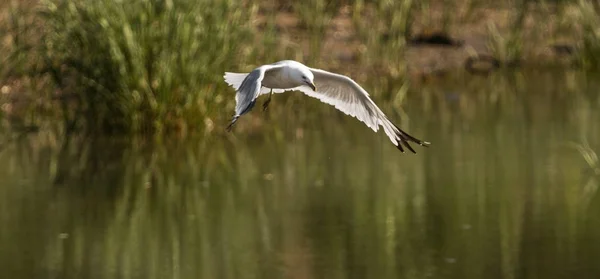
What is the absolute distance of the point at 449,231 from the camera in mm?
9648

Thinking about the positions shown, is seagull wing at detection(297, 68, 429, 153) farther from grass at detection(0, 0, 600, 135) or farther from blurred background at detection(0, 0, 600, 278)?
grass at detection(0, 0, 600, 135)

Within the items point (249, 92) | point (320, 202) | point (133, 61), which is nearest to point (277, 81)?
point (249, 92)

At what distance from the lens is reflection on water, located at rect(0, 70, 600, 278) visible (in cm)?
900

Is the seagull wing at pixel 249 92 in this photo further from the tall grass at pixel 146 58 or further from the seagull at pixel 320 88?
the tall grass at pixel 146 58

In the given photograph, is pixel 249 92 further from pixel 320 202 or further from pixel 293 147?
pixel 293 147

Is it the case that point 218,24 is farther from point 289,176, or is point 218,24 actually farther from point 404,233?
point 404,233

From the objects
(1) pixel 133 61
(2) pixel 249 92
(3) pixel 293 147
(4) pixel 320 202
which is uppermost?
(1) pixel 133 61

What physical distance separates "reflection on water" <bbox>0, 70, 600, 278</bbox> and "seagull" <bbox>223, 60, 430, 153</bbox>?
83 centimetres

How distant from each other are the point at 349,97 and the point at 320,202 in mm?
1731

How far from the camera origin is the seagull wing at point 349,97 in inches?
337

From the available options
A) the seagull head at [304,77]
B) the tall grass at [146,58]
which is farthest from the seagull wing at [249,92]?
the tall grass at [146,58]

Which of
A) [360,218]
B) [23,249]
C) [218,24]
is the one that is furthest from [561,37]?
[23,249]

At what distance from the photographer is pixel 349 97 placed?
884 centimetres

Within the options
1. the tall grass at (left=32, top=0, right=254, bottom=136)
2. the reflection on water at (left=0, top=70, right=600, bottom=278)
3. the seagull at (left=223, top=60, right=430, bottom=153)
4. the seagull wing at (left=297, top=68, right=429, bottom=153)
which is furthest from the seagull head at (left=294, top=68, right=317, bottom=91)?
the tall grass at (left=32, top=0, right=254, bottom=136)
